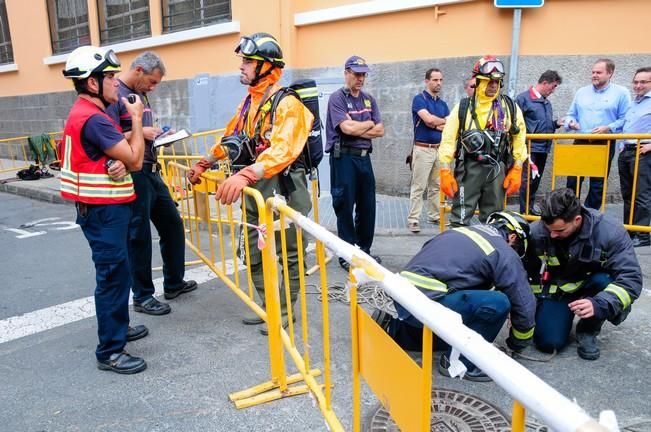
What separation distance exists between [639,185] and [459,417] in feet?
12.9

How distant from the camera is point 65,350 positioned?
11.2 feet

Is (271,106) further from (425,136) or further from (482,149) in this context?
(425,136)

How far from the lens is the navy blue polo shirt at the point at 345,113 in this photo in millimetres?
4750

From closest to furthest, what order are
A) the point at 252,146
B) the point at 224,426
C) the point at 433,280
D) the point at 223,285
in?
the point at 224,426, the point at 433,280, the point at 252,146, the point at 223,285

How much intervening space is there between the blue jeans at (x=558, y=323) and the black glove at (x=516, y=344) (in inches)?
5.3

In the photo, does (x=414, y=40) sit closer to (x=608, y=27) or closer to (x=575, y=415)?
(x=608, y=27)

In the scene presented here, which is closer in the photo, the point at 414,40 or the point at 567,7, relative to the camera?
the point at 567,7

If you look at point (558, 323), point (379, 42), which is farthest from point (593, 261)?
point (379, 42)

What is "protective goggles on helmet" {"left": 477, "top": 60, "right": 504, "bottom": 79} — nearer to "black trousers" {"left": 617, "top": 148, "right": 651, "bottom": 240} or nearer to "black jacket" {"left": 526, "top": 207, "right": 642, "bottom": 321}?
"black jacket" {"left": 526, "top": 207, "right": 642, "bottom": 321}

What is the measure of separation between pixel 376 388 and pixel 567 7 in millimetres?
6422

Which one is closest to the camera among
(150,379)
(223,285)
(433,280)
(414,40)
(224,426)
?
(224,426)

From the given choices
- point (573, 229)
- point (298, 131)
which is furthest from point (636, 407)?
point (298, 131)

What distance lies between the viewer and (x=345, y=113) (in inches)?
186

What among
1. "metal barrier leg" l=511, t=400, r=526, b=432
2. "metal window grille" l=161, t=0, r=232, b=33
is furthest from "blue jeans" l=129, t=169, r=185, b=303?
"metal window grille" l=161, t=0, r=232, b=33
